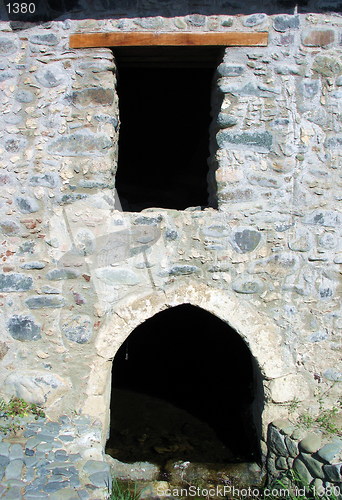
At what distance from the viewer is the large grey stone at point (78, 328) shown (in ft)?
12.7

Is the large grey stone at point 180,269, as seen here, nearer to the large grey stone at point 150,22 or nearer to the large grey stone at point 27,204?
the large grey stone at point 27,204

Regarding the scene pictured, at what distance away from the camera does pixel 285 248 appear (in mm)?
3883

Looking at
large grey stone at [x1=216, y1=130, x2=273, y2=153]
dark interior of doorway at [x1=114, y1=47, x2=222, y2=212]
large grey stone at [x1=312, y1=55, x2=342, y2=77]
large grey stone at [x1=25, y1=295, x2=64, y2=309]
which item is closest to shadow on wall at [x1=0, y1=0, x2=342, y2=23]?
large grey stone at [x1=312, y1=55, x2=342, y2=77]

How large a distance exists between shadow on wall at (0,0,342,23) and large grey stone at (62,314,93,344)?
7.11 ft

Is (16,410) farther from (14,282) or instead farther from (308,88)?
(308,88)

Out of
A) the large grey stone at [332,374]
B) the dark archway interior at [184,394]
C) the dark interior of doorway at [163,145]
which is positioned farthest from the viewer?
the dark interior of doorway at [163,145]

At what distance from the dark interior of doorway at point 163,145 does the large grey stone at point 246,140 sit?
3.10 meters

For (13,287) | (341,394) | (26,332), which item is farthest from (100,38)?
(341,394)

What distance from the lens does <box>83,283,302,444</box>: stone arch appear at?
3.85m

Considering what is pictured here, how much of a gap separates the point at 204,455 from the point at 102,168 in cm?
259

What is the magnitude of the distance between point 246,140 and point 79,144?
3.93 feet

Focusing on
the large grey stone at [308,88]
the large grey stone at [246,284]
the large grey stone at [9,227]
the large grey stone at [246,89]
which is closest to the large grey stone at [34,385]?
the large grey stone at [9,227]

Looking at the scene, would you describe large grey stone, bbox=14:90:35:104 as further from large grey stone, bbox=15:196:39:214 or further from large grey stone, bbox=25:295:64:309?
large grey stone, bbox=25:295:64:309

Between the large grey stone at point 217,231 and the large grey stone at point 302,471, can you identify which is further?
the large grey stone at point 217,231
